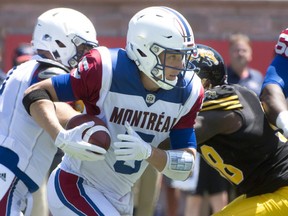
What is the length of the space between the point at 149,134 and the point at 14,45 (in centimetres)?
522

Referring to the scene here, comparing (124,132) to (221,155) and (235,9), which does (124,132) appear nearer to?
(221,155)

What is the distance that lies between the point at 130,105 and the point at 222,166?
78 centimetres

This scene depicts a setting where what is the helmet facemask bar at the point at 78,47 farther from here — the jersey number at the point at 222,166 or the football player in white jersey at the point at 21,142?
the jersey number at the point at 222,166

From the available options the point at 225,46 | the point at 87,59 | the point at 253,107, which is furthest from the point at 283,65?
the point at 225,46

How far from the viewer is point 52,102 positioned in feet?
15.1

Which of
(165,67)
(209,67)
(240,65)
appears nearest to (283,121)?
(209,67)

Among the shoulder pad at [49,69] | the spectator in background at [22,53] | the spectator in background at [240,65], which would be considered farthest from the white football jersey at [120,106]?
the spectator in background at [22,53]

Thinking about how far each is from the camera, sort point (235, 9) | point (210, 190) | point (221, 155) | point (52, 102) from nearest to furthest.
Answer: point (52, 102), point (221, 155), point (210, 190), point (235, 9)

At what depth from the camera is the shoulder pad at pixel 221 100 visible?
16.7 feet

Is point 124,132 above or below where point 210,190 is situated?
above

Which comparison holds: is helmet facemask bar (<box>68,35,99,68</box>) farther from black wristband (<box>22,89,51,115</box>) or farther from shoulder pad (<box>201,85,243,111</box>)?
black wristband (<box>22,89,51,115</box>)

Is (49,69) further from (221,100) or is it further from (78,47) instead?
(221,100)

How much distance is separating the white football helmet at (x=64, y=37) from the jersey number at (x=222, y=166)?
0.93m

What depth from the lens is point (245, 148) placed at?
202 inches
